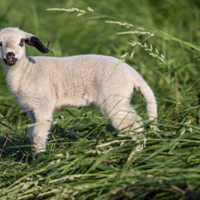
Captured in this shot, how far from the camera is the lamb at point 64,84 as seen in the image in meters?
5.07

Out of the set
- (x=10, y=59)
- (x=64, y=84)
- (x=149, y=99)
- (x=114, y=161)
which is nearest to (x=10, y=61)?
(x=10, y=59)

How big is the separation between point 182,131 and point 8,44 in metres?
2.01

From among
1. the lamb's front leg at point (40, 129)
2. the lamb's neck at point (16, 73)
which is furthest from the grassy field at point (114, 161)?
the lamb's neck at point (16, 73)

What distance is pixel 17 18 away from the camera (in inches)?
444

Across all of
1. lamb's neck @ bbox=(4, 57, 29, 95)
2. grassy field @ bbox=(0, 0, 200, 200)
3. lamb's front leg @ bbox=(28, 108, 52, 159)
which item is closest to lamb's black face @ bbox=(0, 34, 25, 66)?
lamb's neck @ bbox=(4, 57, 29, 95)

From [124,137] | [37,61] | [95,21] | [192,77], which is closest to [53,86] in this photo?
[37,61]

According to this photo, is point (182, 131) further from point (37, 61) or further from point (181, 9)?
point (181, 9)

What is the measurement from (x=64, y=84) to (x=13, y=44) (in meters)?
0.65

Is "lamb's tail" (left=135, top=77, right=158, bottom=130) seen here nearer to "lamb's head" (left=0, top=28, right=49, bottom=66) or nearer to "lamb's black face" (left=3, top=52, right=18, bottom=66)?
"lamb's head" (left=0, top=28, right=49, bottom=66)

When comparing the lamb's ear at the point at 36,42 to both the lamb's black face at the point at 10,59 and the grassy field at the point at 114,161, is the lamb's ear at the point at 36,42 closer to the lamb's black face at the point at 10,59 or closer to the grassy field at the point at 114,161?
the lamb's black face at the point at 10,59

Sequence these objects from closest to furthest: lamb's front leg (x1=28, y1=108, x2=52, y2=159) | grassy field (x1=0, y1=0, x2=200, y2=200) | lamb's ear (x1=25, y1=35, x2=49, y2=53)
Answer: grassy field (x1=0, y1=0, x2=200, y2=200), lamb's front leg (x1=28, y1=108, x2=52, y2=159), lamb's ear (x1=25, y1=35, x2=49, y2=53)

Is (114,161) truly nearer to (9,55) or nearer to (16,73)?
(9,55)

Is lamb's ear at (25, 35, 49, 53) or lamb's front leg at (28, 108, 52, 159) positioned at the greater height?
lamb's ear at (25, 35, 49, 53)

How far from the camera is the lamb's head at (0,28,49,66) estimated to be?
5246 millimetres
